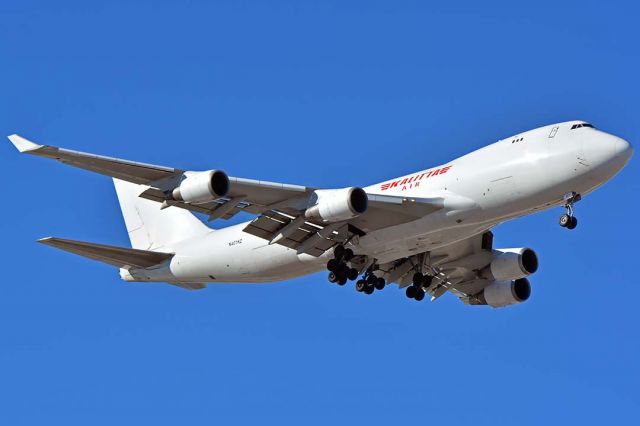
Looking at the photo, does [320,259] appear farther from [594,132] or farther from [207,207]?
[594,132]

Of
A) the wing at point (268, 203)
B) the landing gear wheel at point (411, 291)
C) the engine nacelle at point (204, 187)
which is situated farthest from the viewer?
the landing gear wheel at point (411, 291)

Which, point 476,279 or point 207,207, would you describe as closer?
point 207,207

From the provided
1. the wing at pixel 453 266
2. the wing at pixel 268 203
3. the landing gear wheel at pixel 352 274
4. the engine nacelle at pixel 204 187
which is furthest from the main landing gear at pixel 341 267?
the engine nacelle at pixel 204 187

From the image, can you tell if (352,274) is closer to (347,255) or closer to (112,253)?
(347,255)

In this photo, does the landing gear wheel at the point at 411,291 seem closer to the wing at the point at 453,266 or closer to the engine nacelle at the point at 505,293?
the wing at the point at 453,266

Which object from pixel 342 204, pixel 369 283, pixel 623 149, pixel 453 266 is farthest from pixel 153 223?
pixel 623 149

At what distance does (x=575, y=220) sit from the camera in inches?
1522

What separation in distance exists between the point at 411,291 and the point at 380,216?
652 cm

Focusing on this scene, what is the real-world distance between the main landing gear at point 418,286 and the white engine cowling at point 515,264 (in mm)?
2825

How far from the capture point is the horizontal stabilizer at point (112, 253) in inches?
1644

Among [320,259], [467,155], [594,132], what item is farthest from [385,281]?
[594,132]

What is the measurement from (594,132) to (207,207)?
13.3 metres

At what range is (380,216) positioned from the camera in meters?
40.6

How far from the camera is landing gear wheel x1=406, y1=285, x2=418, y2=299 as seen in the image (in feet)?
151
